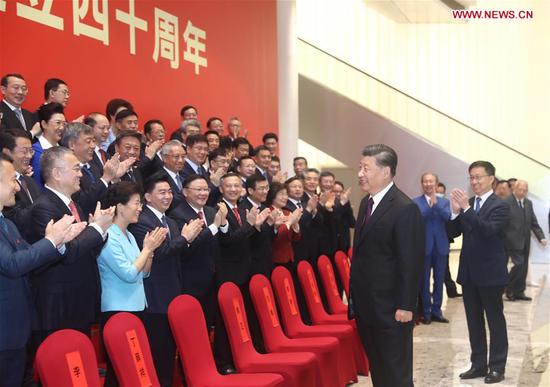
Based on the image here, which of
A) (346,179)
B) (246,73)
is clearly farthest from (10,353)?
(346,179)

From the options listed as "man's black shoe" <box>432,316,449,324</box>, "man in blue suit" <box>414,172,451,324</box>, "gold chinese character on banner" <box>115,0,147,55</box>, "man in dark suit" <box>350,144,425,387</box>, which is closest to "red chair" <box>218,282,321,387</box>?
"man in dark suit" <box>350,144,425,387</box>

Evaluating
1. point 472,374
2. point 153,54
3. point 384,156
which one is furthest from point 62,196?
point 153,54

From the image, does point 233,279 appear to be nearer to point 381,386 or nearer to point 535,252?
point 381,386

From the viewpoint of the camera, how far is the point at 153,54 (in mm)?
6621

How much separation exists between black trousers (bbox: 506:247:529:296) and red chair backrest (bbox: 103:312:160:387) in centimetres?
662

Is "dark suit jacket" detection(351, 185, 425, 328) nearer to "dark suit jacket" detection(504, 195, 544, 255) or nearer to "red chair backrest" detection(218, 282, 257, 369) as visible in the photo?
"red chair backrest" detection(218, 282, 257, 369)

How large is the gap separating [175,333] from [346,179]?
10.9 m

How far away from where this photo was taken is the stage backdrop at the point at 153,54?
16.4ft

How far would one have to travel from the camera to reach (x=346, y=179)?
14.0 meters

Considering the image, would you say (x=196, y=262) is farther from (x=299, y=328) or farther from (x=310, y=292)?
(x=310, y=292)

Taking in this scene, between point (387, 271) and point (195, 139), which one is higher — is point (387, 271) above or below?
below

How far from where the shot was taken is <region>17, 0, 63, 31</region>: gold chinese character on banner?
16.0 feet

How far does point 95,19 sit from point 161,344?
299 centimetres

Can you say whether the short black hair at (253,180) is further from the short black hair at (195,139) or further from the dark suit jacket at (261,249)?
the short black hair at (195,139)
